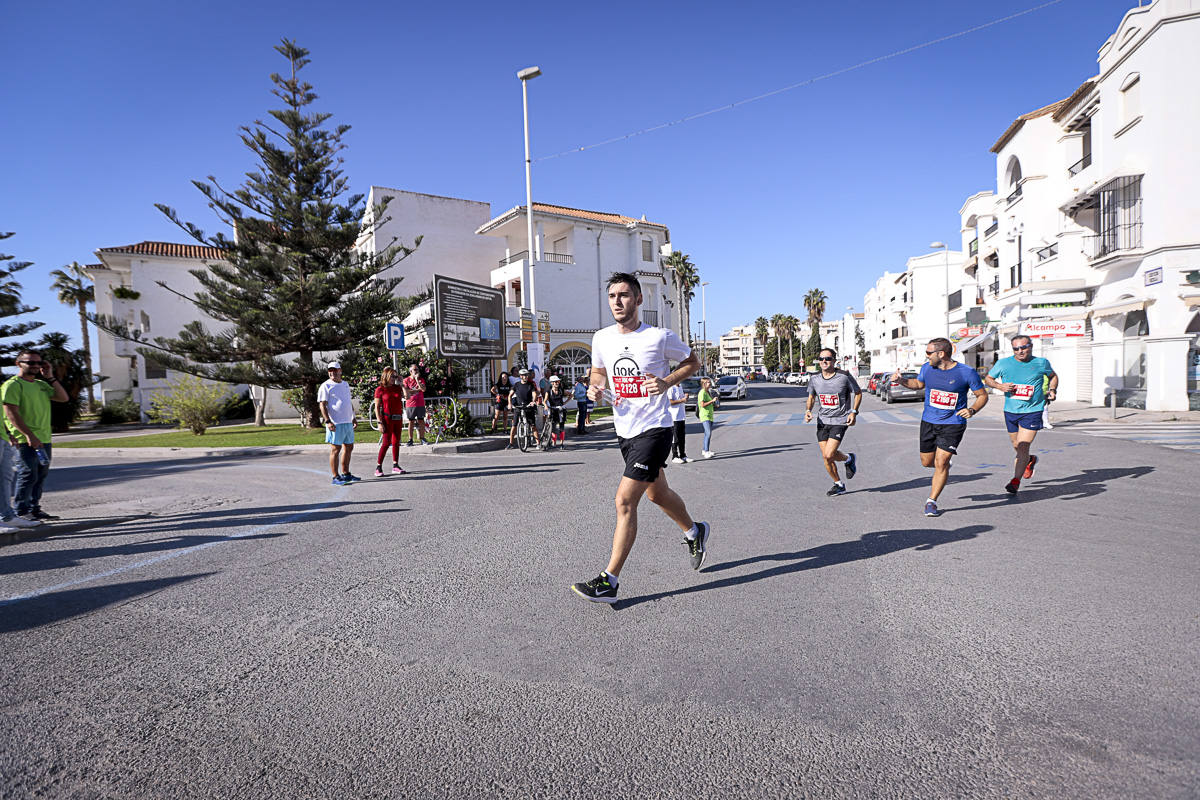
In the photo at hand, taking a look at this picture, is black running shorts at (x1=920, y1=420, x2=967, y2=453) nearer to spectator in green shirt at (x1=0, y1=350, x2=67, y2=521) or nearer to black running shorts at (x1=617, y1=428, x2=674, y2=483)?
black running shorts at (x1=617, y1=428, x2=674, y2=483)

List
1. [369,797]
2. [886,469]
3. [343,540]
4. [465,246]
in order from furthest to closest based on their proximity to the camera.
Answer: [465,246] < [886,469] < [343,540] < [369,797]

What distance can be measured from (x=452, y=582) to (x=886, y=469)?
7.70 m

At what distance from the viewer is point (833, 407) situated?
7.97 m

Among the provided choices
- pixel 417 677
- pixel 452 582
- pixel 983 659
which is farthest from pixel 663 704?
pixel 452 582

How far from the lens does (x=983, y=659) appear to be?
3123mm

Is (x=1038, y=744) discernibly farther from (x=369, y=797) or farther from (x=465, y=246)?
(x=465, y=246)

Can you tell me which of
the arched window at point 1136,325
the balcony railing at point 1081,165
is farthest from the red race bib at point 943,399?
the balcony railing at point 1081,165

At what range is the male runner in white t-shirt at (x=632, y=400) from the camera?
3990mm

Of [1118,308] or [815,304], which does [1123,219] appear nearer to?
[1118,308]

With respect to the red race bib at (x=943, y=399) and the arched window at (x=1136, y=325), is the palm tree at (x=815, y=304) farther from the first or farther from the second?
the red race bib at (x=943, y=399)

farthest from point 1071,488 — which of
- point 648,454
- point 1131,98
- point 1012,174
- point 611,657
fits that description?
point 1012,174

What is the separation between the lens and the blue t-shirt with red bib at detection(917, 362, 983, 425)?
674 centimetres

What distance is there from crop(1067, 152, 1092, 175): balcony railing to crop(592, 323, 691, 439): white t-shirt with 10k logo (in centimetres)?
2822

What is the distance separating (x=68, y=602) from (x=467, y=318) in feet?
46.6
